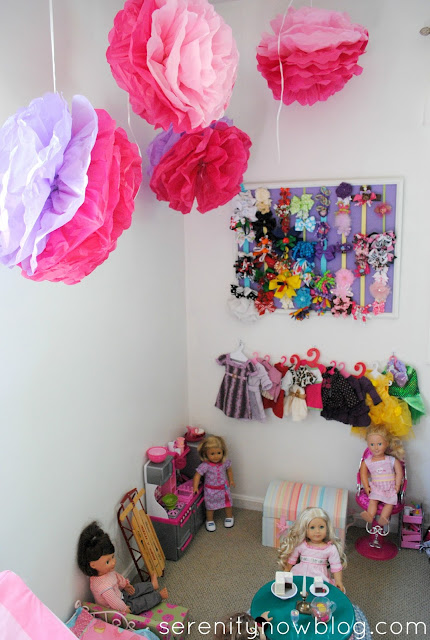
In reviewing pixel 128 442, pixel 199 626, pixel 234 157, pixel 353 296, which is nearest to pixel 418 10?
pixel 234 157

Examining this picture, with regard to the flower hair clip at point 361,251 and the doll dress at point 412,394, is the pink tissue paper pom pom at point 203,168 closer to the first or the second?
the flower hair clip at point 361,251

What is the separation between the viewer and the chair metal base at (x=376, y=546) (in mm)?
3275

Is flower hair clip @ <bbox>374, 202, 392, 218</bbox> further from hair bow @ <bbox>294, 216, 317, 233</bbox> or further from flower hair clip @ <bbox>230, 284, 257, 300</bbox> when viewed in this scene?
flower hair clip @ <bbox>230, 284, 257, 300</bbox>

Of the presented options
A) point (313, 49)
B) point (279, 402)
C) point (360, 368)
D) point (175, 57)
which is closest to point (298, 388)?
point (279, 402)

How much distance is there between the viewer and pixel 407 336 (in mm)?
3264

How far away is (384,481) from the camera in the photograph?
3.25 metres

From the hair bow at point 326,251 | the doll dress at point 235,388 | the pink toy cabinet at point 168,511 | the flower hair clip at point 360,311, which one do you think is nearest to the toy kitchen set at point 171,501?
the pink toy cabinet at point 168,511

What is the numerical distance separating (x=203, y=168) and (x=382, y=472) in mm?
1935

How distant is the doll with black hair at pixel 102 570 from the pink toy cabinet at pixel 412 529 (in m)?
1.51

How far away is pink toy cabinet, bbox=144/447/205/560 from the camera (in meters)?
3.21

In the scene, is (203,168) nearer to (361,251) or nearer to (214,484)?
(361,251)

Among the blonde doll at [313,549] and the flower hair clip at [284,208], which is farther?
the flower hair clip at [284,208]

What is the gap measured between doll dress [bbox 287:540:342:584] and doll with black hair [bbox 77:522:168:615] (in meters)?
0.72

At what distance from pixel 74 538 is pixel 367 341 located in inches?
74.5
